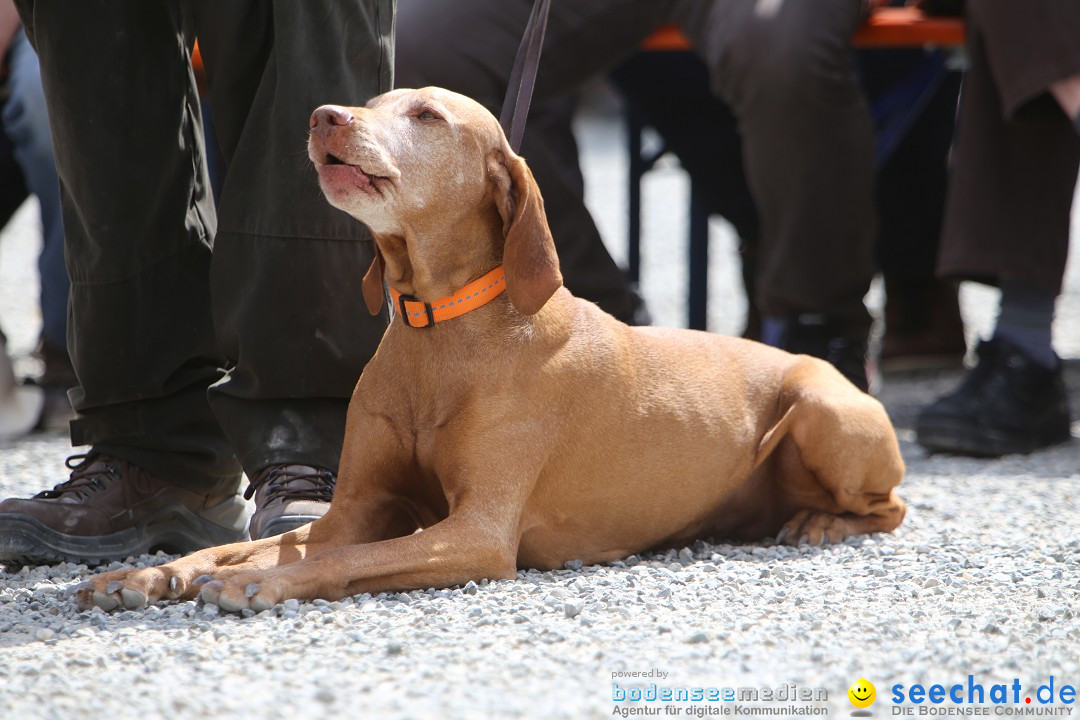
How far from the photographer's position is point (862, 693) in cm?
203

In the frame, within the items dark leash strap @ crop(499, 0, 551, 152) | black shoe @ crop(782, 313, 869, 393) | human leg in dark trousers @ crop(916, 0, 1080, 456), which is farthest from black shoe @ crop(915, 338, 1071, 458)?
dark leash strap @ crop(499, 0, 551, 152)

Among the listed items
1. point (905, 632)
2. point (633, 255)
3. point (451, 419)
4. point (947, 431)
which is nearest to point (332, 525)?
point (451, 419)

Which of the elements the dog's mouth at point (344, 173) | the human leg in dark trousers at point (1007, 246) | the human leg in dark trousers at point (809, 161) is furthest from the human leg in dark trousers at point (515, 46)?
the dog's mouth at point (344, 173)

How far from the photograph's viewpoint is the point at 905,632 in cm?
239

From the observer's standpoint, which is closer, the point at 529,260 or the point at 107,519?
the point at 529,260

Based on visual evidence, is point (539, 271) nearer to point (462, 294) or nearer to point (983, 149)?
point (462, 294)

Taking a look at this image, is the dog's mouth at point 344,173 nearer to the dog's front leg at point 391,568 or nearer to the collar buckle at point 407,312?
the collar buckle at point 407,312

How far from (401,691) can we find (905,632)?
96 cm

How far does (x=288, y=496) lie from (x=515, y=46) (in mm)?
2283

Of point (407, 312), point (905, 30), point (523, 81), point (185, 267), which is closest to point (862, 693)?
point (407, 312)

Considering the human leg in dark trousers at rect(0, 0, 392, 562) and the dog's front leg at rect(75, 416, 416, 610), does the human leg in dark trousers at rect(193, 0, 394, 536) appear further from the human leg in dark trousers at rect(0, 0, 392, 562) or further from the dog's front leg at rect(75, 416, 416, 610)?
the dog's front leg at rect(75, 416, 416, 610)

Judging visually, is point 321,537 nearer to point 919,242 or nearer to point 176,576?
point 176,576

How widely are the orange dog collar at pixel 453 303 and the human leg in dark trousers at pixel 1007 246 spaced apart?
229cm

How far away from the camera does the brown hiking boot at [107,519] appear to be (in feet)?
9.74
